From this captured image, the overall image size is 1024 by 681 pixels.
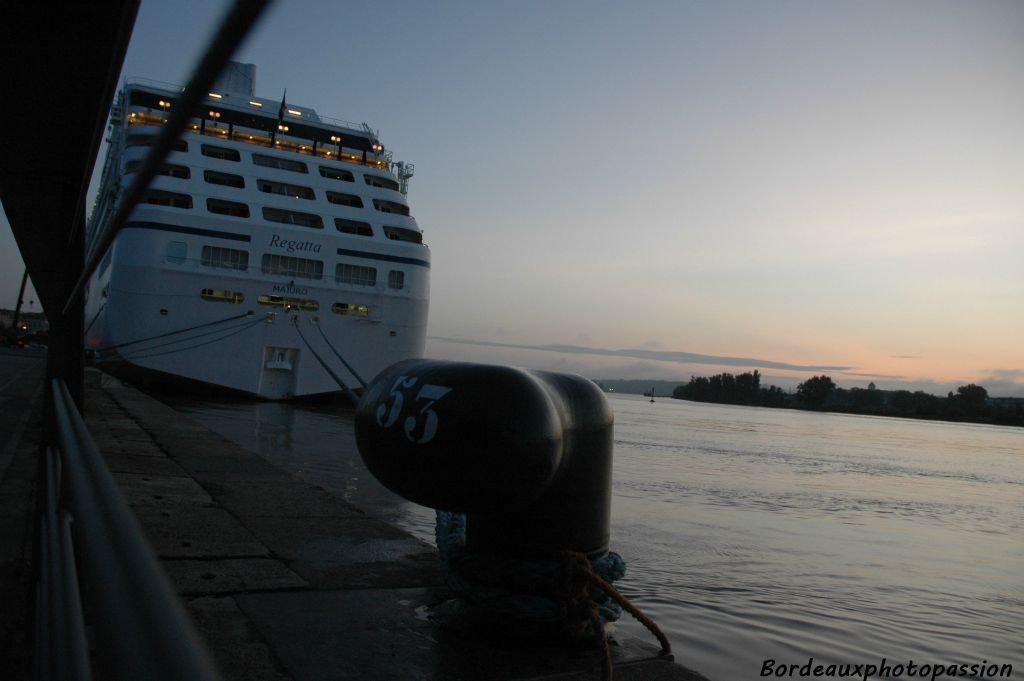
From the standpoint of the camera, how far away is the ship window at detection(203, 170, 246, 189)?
2431 centimetres

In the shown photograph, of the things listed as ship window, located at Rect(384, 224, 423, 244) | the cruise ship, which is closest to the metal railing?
the cruise ship

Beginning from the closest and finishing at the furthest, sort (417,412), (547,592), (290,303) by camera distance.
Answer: (417,412) → (547,592) → (290,303)

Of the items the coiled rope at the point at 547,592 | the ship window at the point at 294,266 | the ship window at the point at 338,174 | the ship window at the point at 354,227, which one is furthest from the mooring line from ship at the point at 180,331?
the coiled rope at the point at 547,592

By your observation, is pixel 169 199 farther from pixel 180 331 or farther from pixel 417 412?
pixel 417 412

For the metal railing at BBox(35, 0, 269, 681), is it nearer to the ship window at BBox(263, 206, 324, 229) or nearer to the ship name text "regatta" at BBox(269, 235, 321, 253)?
the ship name text "regatta" at BBox(269, 235, 321, 253)

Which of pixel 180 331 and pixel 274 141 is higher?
pixel 274 141

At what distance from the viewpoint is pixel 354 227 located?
2470 cm

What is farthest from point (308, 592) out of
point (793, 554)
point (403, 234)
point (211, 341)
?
point (403, 234)

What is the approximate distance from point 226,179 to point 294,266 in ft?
13.2

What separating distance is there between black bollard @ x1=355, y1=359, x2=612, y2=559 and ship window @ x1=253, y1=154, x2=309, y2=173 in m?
24.6

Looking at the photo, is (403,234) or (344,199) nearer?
(403,234)

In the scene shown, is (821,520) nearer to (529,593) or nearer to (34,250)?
(529,593)

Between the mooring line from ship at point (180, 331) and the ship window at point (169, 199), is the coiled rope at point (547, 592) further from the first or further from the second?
the ship window at point (169, 199)

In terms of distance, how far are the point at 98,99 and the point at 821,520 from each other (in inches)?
466
